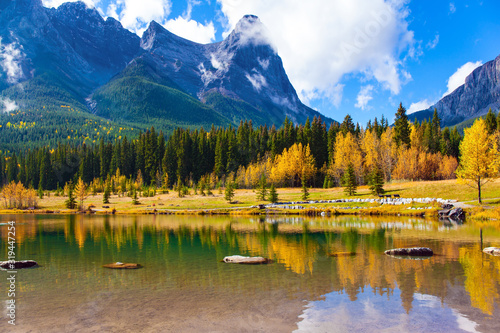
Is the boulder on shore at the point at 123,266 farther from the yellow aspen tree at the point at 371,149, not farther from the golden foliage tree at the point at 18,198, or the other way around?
the golden foliage tree at the point at 18,198

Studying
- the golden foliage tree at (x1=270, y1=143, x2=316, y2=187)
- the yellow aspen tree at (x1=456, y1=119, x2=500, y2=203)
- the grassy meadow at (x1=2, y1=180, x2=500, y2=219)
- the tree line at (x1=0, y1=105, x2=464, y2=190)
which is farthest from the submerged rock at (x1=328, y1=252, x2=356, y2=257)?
the golden foliage tree at (x1=270, y1=143, x2=316, y2=187)

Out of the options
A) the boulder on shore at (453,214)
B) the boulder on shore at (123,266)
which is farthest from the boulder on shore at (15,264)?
the boulder on shore at (453,214)

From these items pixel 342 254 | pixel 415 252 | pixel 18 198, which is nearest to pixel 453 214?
pixel 415 252

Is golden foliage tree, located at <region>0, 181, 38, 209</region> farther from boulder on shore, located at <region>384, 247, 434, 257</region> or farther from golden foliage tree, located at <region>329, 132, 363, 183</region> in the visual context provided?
boulder on shore, located at <region>384, 247, 434, 257</region>

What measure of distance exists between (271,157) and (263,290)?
97276mm

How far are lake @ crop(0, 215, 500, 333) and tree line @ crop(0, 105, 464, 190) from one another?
190 ft

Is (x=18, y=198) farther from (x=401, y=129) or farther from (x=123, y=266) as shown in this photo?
(x=401, y=129)

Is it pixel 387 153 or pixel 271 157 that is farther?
pixel 271 157

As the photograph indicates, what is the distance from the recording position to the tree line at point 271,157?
297ft

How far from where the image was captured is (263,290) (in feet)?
48.2

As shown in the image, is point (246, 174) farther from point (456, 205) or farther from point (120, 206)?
point (456, 205)

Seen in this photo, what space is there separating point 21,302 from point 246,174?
90633mm

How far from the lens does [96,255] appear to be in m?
24.5

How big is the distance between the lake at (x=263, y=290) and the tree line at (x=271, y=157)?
58.0 m
